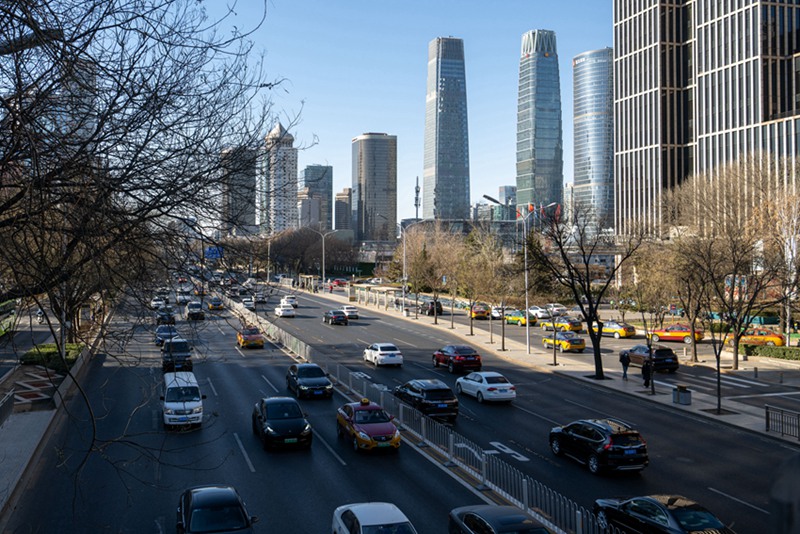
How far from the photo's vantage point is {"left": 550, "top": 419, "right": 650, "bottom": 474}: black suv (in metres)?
17.3

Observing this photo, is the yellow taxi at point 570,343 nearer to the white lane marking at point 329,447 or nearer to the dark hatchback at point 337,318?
the dark hatchback at point 337,318

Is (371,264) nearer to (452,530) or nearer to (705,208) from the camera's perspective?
(705,208)

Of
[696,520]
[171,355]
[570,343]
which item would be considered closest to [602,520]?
[696,520]

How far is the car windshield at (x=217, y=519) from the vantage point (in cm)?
1198

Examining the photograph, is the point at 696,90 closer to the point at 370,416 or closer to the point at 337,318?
the point at 337,318

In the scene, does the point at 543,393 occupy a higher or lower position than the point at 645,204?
lower

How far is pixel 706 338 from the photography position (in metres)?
50.5

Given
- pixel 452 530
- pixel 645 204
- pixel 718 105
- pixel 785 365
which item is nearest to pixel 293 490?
pixel 452 530

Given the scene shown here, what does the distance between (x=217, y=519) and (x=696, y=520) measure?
28.6 ft

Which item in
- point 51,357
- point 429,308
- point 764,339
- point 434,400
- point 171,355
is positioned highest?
point 171,355

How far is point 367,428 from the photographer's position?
1964cm

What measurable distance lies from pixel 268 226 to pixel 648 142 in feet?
363

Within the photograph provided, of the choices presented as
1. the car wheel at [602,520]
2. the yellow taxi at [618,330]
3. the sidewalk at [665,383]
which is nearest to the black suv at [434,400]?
the sidewalk at [665,383]

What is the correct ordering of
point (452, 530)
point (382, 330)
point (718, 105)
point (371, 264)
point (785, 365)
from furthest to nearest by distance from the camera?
point (371, 264) < point (718, 105) < point (382, 330) < point (785, 365) < point (452, 530)
